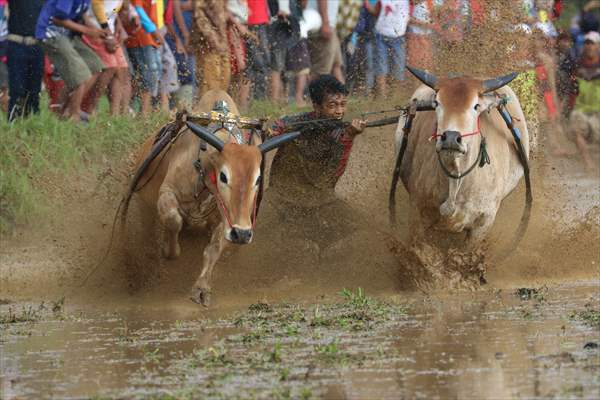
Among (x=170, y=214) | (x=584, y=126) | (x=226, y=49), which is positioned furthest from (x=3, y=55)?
(x=584, y=126)

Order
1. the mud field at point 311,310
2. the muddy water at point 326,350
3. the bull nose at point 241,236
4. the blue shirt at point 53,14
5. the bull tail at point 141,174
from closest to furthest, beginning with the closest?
the muddy water at point 326,350
the mud field at point 311,310
the bull nose at point 241,236
the bull tail at point 141,174
the blue shirt at point 53,14

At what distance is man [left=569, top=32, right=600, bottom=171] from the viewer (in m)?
19.8

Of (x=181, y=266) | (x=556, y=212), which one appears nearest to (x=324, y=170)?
(x=181, y=266)

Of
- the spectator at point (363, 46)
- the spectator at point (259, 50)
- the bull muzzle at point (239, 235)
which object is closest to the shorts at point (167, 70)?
the spectator at point (259, 50)

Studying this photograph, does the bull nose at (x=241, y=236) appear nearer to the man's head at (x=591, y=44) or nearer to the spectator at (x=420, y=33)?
the spectator at (x=420, y=33)

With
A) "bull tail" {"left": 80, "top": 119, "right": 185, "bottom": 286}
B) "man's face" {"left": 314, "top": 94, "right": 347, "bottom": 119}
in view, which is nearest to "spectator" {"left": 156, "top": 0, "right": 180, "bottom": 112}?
"bull tail" {"left": 80, "top": 119, "right": 185, "bottom": 286}

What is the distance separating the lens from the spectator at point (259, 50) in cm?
1748

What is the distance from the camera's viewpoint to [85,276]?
12.1 meters

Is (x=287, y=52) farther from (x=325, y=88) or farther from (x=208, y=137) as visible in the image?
(x=208, y=137)

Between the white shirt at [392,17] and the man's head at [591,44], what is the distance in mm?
3008

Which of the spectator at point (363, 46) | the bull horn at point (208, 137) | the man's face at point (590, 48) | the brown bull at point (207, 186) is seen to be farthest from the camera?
the man's face at point (590, 48)

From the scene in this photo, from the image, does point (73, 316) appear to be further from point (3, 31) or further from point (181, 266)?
point (3, 31)

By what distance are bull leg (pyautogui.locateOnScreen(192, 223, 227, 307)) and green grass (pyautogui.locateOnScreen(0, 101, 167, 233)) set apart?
372 centimetres

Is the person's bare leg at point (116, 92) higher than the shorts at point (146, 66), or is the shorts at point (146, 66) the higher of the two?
the shorts at point (146, 66)
